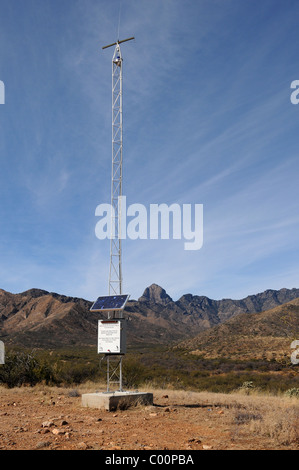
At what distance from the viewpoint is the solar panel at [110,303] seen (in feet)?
47.7

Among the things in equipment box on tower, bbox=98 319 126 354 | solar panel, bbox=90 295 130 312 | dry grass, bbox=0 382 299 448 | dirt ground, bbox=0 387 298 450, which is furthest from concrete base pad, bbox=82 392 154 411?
solar panel, bbox=90 295 130 312

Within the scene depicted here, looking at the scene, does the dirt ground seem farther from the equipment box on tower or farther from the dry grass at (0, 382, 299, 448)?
the equipment box on tower

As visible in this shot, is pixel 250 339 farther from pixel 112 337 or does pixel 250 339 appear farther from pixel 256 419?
pixel 256 419

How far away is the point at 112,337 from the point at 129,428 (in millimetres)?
5062

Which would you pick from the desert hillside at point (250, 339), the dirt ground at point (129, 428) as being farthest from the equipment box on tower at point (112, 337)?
the desert hillside at point (250, 339)

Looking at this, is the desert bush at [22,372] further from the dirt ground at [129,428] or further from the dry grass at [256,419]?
the dirt ground at [129,428]

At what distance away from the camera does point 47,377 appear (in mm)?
20281

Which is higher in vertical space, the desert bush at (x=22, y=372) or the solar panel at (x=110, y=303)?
the solar panel at (x=110, y=303)

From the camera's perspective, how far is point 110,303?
1488cm

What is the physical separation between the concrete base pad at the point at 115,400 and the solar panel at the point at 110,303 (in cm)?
287

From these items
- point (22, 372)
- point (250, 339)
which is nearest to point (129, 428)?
point (22, 372)
